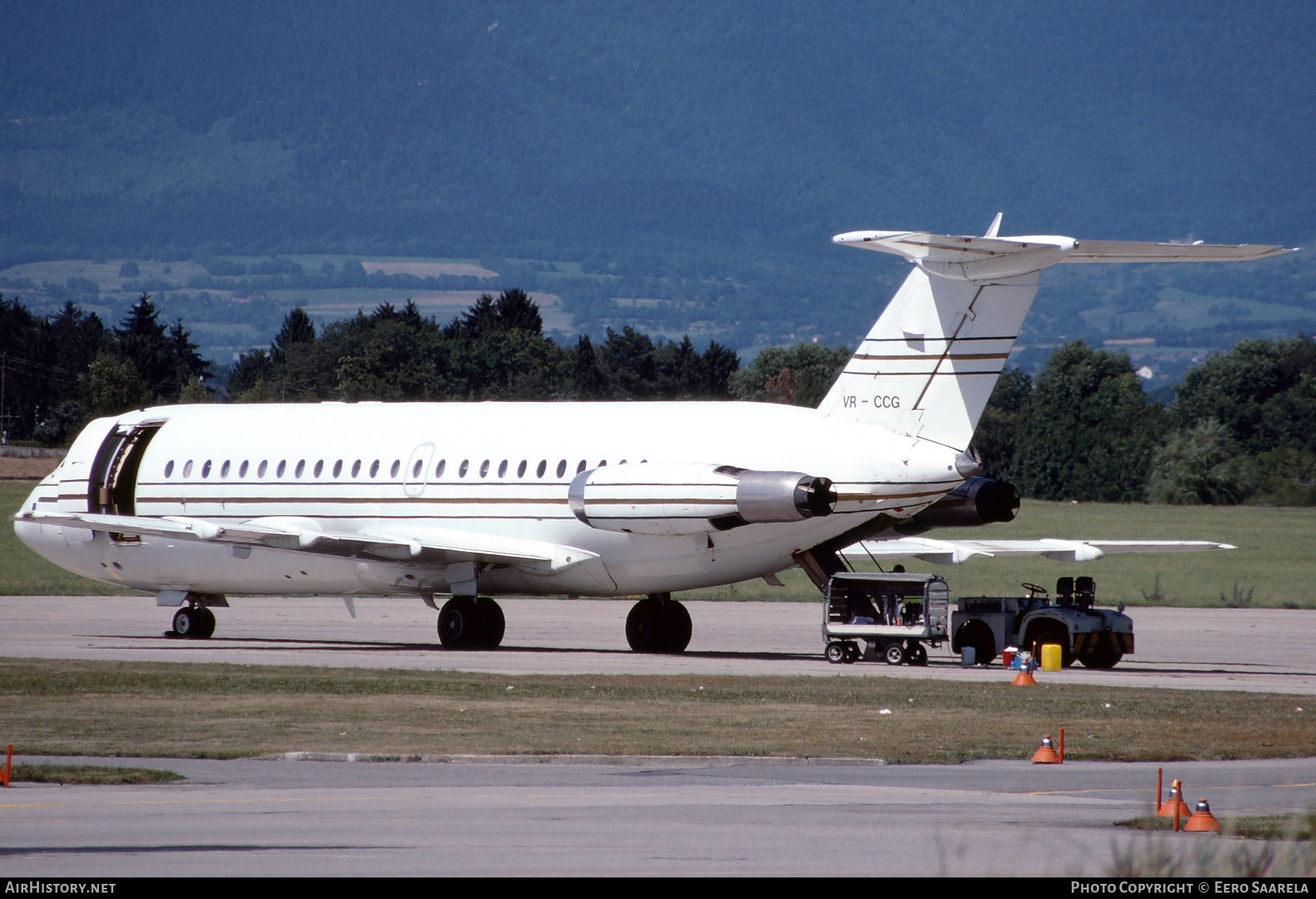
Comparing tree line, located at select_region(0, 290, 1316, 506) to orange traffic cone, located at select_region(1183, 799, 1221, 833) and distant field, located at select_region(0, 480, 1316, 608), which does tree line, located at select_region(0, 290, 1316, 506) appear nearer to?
distant field, located at select_region(0, 480, 1316, 608)

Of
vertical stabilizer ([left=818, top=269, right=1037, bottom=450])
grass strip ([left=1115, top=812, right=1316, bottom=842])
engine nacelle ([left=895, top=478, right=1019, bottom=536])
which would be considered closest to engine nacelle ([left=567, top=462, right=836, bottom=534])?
vertical stabilizer ([left=818, top=269, right=1037, bottom=450])

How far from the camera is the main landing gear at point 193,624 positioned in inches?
1353

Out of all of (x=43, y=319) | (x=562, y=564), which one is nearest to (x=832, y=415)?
(x=562, y=564)

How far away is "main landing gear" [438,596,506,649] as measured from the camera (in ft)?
105

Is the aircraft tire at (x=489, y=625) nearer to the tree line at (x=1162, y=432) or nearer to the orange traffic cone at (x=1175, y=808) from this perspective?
the orange traffic cone at (x=1175, y=808)

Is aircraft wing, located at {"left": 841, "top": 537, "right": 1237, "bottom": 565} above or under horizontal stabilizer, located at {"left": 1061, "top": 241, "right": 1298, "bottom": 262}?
under

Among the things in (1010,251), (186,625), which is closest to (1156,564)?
(186,625)

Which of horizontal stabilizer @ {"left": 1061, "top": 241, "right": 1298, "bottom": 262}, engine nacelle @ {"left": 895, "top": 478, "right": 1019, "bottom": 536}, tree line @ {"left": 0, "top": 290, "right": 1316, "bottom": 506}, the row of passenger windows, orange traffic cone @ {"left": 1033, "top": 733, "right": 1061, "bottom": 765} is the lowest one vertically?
orange traffic cone @ {"left": 1033, "top": 733, "right": 1061, "bottom": 765}

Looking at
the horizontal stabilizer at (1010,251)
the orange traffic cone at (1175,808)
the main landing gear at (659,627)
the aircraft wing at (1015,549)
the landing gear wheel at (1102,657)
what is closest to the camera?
the orange traffic cone at (1175,808)

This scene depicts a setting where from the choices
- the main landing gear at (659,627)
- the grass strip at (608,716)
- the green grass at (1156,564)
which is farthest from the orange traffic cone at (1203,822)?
the green grass at (1156,564)

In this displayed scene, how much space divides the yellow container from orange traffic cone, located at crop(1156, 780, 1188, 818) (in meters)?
15.3

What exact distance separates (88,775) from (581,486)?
15281 millimetres

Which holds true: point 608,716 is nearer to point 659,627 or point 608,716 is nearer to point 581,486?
point 581,486

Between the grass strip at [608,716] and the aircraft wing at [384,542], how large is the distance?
5136 millimetres
